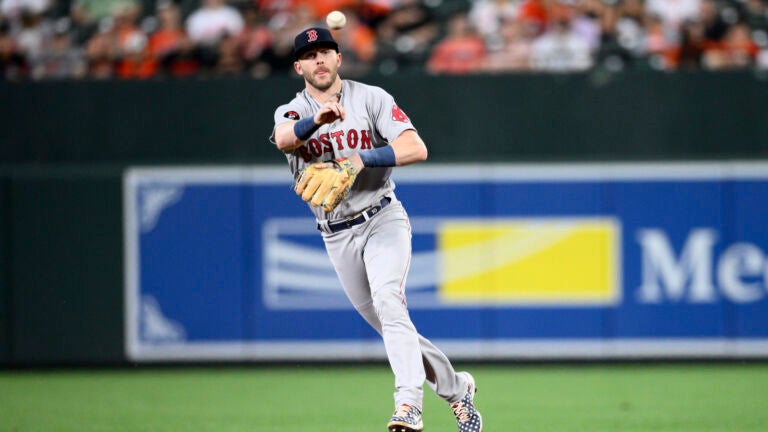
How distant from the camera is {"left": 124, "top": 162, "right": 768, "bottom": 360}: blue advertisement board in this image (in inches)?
363

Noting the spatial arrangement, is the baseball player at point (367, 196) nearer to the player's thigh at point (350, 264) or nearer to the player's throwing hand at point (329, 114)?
the player's thigh at point (350, 264)

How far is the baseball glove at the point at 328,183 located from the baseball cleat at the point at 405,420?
92 cm

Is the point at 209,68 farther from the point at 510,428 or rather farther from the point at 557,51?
the point at 510,428

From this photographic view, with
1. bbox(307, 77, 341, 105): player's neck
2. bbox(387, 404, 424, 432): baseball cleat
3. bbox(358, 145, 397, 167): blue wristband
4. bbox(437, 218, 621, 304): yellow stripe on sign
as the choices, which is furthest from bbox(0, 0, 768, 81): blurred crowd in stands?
bbox(387, 404, 424, 432): baseball cleat

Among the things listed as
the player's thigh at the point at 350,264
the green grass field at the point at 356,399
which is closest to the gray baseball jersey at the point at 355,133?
the player's thigh at the point at 350,264

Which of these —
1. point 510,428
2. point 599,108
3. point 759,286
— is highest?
point 599,108

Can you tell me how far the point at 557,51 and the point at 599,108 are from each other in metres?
0.60

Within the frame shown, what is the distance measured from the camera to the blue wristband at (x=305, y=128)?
4.70 metres

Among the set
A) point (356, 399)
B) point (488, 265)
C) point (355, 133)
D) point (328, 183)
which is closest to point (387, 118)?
point (355, 133)

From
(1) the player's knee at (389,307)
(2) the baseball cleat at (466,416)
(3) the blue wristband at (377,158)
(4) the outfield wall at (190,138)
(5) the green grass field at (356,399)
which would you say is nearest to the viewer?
(3) the blue wristband at (377,158)

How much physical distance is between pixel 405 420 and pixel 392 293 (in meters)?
0.58

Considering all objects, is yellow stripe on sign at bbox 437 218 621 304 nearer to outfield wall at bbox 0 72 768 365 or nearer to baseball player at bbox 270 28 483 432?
outfield wall at bbox 0 72 768 365

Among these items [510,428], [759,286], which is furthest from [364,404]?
[759,286]

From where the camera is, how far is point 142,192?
943 cm
